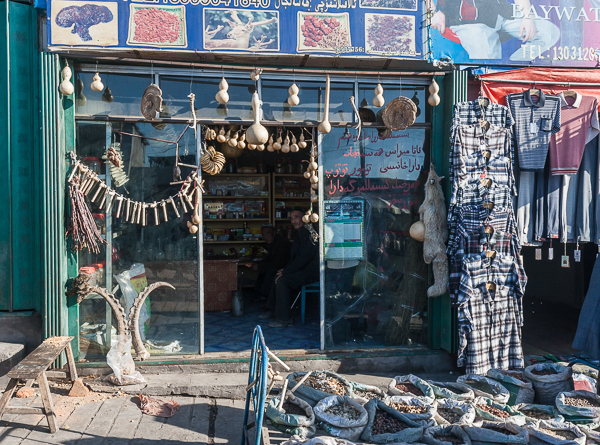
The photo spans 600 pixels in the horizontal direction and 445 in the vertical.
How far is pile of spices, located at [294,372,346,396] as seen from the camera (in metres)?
3.94

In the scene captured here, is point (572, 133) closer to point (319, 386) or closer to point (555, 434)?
point (555, 434)

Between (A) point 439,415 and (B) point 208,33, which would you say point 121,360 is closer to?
(A) point 439,415

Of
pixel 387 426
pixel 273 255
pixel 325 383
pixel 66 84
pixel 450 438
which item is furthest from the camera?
pixel 273 255

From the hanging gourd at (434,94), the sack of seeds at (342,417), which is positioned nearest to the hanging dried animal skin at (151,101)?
the hanging gourd at (434,94)

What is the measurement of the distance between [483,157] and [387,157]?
1019 mm

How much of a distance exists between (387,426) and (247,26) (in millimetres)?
3984

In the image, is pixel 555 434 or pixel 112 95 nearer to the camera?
pixel 555 434

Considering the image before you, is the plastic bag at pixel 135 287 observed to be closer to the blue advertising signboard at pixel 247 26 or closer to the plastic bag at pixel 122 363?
the plastic bag at pixel 122 363

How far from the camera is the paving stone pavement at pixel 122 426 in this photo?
3750 mm

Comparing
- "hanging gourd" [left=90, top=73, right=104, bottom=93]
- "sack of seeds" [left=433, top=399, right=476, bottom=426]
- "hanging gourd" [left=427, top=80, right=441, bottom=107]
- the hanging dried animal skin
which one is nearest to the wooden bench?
the hanging dried animal skin

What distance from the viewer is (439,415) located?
3703mm

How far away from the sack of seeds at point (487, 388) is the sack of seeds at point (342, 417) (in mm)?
1261

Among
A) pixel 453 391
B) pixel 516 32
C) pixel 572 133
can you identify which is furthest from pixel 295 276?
pixel 516 32

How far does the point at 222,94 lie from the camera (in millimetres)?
4711
